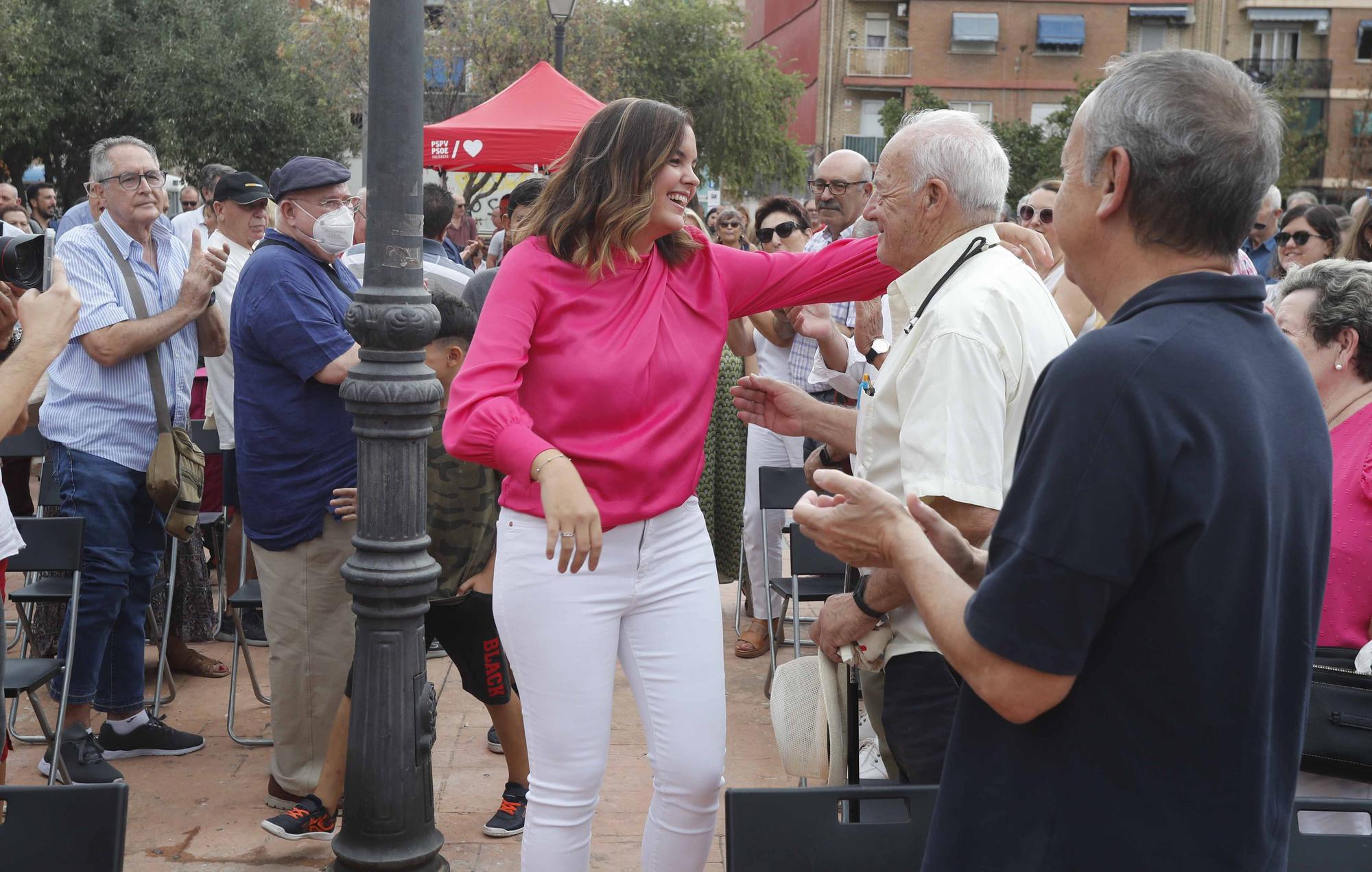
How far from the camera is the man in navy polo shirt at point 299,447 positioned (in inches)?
165

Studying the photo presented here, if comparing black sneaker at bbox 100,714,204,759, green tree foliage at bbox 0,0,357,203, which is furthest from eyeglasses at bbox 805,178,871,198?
green tree foliage at bbox 0,0,357,203

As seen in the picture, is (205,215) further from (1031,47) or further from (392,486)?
(1031,47)

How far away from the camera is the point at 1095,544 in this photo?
54.2 inches

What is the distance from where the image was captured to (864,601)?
247cm

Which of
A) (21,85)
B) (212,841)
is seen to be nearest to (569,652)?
(212,841)

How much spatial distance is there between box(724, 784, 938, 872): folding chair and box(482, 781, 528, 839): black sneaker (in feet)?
7.63

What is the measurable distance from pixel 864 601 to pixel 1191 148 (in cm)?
121

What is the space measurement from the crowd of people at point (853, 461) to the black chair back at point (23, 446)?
777 millimetres

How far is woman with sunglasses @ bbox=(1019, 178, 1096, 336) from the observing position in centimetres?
465

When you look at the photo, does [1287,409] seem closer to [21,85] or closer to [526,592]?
[526,592]

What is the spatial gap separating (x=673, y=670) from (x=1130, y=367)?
166 centimetres

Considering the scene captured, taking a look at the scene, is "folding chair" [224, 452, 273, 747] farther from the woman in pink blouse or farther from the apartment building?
the apartment building

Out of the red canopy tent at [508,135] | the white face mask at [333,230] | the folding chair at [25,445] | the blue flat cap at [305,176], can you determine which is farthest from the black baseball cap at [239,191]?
the red canopy tent at [508,135]

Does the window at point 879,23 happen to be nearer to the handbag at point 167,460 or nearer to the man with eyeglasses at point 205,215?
the man with eyeglasses at point 205,215
